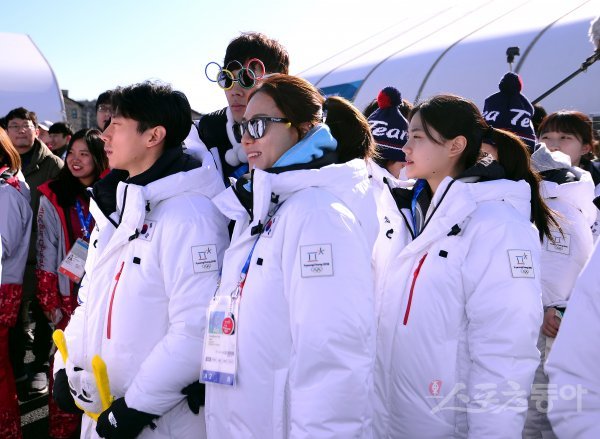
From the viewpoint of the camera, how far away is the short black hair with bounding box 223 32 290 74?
2793 millimetres

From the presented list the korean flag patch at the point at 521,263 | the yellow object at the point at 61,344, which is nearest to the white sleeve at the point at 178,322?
the yellow object at the point at 61,344

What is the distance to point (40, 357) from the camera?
224 inches

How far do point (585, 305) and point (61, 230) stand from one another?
3910 mm

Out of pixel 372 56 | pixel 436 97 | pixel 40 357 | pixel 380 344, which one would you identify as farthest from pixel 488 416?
pixel 372 56

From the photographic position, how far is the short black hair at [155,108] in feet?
8.13

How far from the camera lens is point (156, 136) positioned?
2504 mm

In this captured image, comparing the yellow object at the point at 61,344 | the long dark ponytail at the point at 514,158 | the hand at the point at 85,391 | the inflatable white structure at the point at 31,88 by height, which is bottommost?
the hand at the point at 85,391

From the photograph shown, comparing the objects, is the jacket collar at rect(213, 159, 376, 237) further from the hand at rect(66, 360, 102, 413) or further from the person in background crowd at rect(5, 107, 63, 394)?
the person in background crowd at rect(5, 107, 63, 394)

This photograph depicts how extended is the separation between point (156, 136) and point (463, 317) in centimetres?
136

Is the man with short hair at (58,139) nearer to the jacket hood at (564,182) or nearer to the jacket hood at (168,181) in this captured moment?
the jacket hood at (168,181)

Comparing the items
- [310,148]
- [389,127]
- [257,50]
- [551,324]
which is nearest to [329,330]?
[310,148]

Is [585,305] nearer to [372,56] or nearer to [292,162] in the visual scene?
[292,162]

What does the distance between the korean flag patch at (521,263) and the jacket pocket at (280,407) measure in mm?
895

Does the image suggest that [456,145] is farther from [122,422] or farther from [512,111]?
[122,422]
